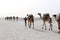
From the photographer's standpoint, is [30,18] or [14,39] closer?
[14,39]

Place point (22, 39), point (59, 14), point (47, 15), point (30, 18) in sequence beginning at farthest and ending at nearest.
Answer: point (30, 18) < point (47, 15) < point (59, 14) < point (22, 39)

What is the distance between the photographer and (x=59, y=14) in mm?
14266

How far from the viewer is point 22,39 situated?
1045 cm

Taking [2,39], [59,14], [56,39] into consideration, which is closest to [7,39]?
[2,39]

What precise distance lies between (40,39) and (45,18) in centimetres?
748

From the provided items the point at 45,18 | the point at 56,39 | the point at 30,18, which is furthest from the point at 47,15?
the point at 56,39

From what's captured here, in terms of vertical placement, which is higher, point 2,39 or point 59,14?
point 59,14

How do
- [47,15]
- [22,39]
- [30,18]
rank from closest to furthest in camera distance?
[22,39], [47,15], [30,18]

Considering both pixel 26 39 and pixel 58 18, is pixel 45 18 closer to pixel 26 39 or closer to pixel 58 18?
pixel 58 18

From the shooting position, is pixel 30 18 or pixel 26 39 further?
pixel 30 18

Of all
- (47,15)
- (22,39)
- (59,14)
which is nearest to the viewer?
(22,39)

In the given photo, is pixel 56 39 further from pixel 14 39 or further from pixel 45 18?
pixel 45 18

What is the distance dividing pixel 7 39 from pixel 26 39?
38.2 inches

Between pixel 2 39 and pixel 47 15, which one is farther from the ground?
pixel 47 15
